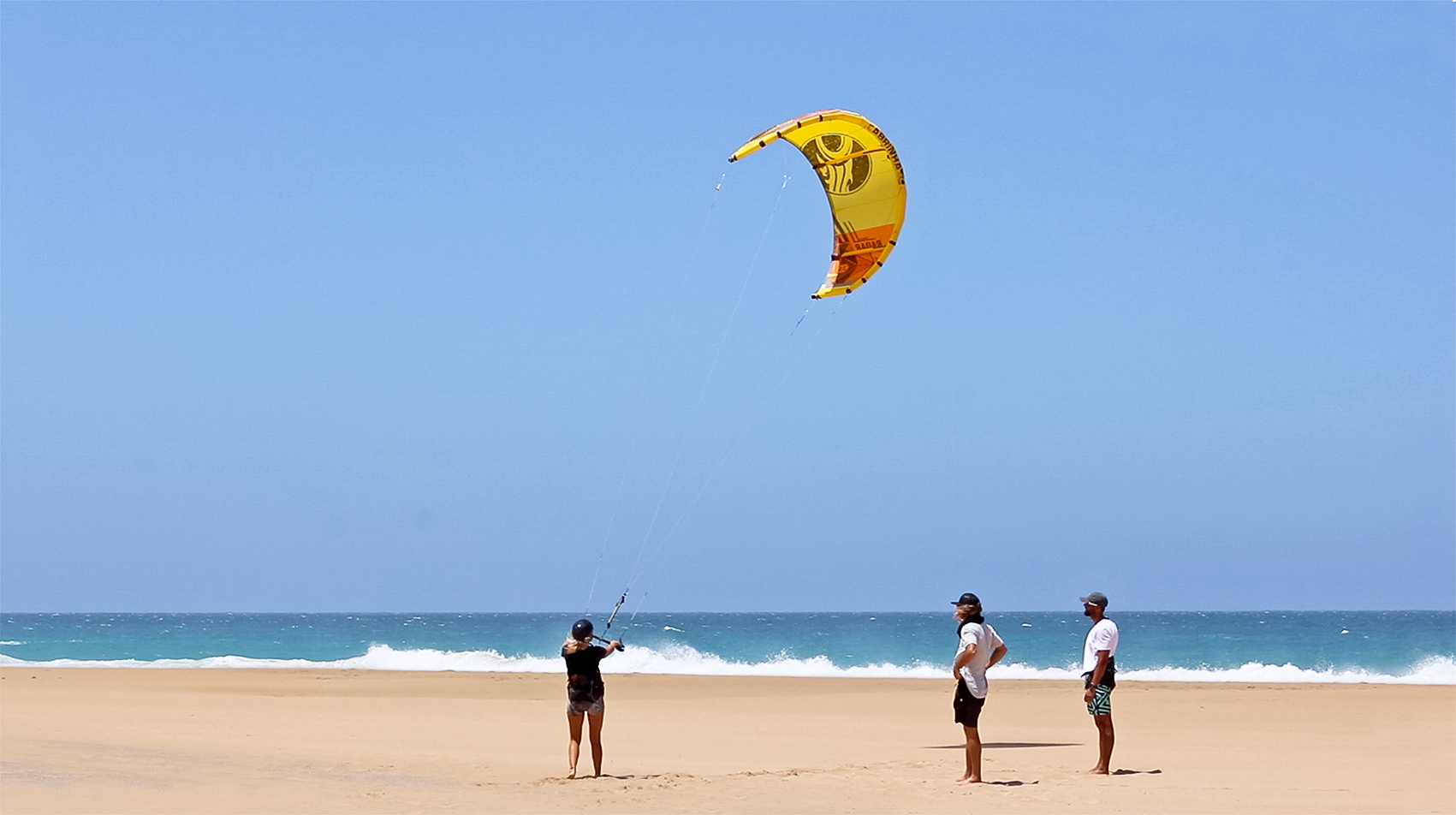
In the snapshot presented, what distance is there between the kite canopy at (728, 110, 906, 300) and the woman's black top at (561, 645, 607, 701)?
182 inches

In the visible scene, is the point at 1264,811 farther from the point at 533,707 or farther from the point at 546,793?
the point at 533,707

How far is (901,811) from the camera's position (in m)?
8.90

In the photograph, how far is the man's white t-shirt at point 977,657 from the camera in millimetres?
9859

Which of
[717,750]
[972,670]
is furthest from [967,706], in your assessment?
[717,750]

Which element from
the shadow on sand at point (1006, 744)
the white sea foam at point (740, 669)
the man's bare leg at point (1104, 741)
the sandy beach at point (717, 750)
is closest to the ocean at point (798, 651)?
the white sea foam at point (740, 669)

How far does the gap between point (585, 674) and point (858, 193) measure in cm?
559

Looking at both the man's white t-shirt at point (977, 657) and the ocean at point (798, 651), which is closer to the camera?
the man's white t-shirt at point (977, 657)

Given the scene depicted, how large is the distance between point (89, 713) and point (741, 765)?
920cm

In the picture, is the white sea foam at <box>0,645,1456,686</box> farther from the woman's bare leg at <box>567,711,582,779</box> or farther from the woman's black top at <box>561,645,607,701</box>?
the woman's black top at <box>561,645,607,701</box>

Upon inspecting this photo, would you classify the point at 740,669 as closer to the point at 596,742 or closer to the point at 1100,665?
the point at 596,742

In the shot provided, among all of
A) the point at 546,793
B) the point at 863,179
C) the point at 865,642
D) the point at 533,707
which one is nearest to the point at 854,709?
the point at 533,707

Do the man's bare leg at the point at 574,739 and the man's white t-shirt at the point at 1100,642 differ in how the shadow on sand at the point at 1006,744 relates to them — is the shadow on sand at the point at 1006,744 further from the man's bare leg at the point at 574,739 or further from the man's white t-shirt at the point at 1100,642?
the man's bare leg at the point at 574,739

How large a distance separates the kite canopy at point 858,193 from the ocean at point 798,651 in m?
16.1

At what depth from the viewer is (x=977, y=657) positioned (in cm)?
988
